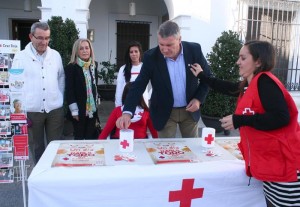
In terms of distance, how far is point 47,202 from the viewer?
1.60m

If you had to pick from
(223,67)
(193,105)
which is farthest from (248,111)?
(223,67)

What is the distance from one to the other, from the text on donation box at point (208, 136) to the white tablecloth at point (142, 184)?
0.22 meters

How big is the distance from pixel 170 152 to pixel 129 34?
6763 millimetres

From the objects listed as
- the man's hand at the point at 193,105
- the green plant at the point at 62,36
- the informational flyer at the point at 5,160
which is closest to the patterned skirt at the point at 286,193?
the man's hand at the point at 193,105

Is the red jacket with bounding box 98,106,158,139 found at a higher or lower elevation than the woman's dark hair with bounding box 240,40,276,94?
lower

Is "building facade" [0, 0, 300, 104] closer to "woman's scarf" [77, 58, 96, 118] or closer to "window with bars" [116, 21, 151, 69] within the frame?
"window with bars" [116, 21, 151, 69]

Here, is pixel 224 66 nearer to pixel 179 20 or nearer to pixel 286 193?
pixel 179 20

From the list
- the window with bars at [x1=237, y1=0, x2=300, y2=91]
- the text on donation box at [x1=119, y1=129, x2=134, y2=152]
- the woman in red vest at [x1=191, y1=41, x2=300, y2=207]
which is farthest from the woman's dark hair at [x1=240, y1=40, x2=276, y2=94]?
the window with bars at [x1=237, y1=0, x2=300, y2=91]

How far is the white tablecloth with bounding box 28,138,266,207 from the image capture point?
1.60m

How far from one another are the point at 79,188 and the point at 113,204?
220mm

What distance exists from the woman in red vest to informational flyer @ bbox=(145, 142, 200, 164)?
42 cm

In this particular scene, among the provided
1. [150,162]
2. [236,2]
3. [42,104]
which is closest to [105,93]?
[236,2]

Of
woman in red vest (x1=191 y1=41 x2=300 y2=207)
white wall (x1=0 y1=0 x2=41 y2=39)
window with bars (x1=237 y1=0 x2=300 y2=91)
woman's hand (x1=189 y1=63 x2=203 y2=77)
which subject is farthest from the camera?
white wall (x1=0 y1=0 x2=41 y2=39)

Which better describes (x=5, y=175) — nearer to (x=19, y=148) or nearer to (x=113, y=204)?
(x=19, y=148)
